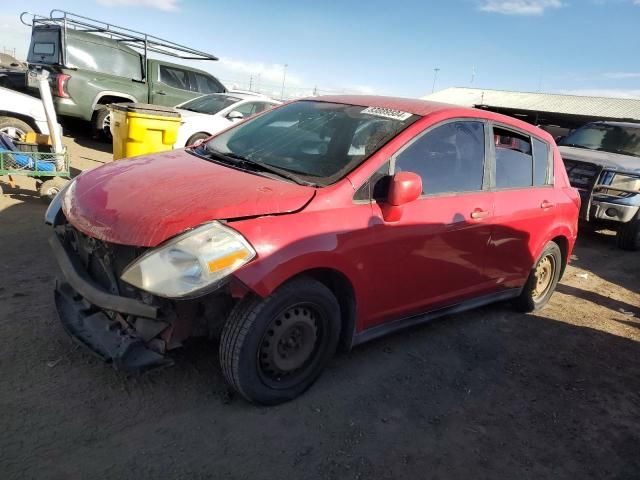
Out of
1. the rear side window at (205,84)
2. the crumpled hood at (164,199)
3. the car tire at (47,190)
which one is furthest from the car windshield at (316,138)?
the rear side window at (205,84)

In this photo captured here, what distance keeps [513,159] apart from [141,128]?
4749 mm

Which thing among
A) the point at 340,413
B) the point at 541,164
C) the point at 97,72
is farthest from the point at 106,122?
the point at 340,413

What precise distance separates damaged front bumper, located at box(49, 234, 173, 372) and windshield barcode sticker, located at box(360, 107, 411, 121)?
6.53ft

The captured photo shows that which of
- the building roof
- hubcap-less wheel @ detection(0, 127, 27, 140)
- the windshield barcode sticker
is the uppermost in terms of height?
the building roof

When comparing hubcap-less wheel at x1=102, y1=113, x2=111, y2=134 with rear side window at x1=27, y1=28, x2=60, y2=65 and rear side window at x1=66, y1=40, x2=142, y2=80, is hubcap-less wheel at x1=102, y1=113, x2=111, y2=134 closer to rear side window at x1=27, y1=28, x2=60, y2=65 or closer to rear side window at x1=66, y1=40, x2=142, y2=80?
rear side window at x1=66, y1=40, x2=142, y2=80

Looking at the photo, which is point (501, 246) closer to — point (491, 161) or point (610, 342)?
point (491, 161)

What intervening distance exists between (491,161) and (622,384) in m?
1.92

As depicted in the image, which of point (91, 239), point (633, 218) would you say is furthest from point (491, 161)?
point (633, 218)

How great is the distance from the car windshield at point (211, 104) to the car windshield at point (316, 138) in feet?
20.0

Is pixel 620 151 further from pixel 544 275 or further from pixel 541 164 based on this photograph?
pixel 541 164

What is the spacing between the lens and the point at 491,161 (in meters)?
3.86

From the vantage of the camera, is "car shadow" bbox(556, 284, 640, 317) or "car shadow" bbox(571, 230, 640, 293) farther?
"car shadow" bbox(571, 230, 640, 293)

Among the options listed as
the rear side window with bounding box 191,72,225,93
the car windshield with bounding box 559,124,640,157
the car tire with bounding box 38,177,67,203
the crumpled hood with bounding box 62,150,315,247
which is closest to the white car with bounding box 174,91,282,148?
the rear side window with bounding box 191,72,225,93

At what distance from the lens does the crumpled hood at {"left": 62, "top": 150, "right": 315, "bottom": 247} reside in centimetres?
251
